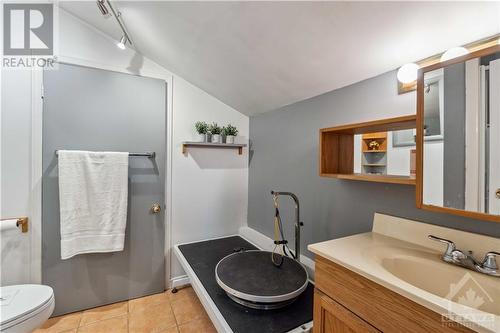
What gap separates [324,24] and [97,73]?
1.79m

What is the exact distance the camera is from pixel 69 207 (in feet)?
5.39

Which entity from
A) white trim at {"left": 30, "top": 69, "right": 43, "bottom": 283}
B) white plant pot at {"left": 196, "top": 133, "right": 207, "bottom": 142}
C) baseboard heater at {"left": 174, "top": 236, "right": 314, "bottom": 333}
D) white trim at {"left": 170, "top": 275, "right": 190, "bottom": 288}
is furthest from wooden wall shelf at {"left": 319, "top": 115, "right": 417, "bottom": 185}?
white trim at {"left": 30, "top": 69, "right": 43, "bottom": 283}

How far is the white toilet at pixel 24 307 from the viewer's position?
1.16 meters

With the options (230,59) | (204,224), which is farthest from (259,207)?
(230,59)

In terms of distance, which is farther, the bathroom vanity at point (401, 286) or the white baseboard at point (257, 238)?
the white baseboard at point (257, 238)

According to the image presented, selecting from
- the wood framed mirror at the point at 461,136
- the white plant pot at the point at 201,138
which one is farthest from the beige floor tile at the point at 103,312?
the wood framed mirror at the point at 461,136

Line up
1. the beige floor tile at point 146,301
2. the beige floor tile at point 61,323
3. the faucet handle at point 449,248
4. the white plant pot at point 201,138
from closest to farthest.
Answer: the faucet handle at point 449,248 < the beige floor tile at point 61,323 < the beige floor tile at point 146,301 < the white plant pot at point 201,138

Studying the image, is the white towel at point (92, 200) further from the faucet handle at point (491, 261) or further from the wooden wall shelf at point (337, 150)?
the faucet handle at point (491, 261)

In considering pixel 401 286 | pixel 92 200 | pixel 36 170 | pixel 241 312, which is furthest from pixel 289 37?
pixel 36 170

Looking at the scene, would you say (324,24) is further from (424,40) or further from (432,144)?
(432,144)

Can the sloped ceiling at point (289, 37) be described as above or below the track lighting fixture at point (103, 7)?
below

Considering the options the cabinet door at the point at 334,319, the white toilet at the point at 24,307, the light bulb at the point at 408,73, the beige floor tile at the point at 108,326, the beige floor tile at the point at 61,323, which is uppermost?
the light bulb at the point at 408,73

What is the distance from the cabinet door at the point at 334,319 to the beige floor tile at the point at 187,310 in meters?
1.13

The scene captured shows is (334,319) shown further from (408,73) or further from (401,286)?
(408,73)
